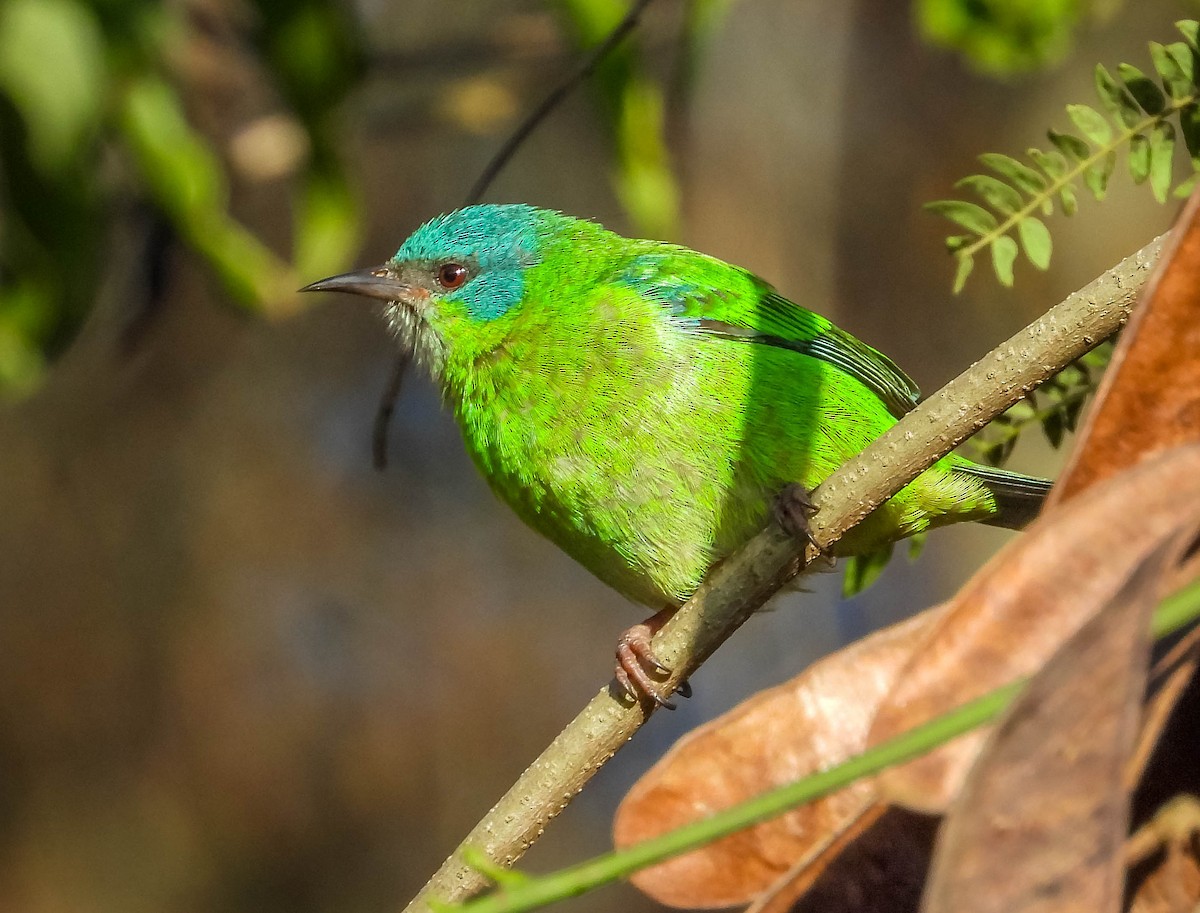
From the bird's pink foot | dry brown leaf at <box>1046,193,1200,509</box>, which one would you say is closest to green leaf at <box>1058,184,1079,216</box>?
the bird's pink foot

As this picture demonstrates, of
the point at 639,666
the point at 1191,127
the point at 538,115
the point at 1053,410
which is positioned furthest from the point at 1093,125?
the point at 639,666

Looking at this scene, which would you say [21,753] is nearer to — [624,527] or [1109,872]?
[624,527]

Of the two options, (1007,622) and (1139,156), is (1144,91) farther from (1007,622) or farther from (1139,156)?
(1007,622)

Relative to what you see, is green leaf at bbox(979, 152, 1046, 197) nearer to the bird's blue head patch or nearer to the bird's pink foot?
the bird's pink foot

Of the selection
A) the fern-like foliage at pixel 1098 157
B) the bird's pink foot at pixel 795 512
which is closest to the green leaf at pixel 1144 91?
the fern-like foliage at pixel 1098 157

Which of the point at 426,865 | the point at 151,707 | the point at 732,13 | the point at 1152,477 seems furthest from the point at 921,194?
the point at 1152,477

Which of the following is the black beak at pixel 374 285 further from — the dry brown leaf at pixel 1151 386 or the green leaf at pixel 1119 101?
the dry brown leaf at pixel 1151 386

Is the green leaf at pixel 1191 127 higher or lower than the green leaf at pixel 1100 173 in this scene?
higher

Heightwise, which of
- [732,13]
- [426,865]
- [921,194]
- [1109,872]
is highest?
[732,13]

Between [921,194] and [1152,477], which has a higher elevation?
[921,194]
